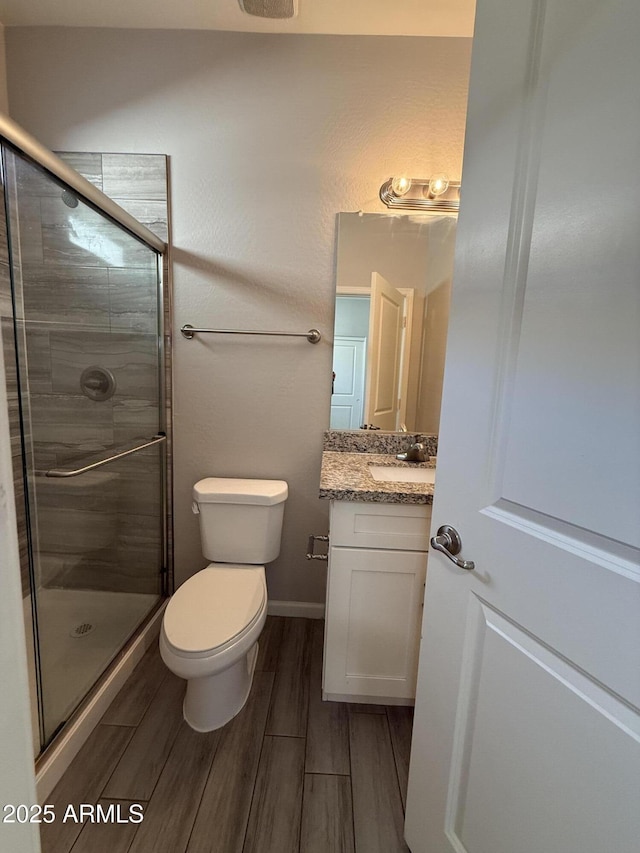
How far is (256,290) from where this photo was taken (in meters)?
1.72

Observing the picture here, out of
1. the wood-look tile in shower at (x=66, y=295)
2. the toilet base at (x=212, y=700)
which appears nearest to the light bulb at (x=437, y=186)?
the wood-look tile in shower at (x=66, y=295)

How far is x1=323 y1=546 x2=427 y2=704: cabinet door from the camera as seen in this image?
1277mm

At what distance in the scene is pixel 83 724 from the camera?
124 centimetres

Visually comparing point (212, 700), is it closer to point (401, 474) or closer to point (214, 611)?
point (214, 611)

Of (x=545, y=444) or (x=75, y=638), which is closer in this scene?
(x=545, y=444)

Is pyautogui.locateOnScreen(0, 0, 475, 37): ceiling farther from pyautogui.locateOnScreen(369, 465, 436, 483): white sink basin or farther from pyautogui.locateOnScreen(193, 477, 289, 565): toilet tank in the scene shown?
pyautogui.locateOnScreen(193, 477, 289, 565): toilet tank

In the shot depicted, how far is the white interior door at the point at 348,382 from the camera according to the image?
173 centimetres

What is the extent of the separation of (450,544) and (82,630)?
1.46 metres

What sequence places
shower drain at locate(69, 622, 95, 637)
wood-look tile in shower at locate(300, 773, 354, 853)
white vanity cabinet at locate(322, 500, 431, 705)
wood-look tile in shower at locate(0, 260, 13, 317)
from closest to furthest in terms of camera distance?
wood-look tile in shower at locate(300, 773, 354, 853) → wood-look tile in shower at locate(0, 260, 13, 317) → white vanity cabinet at locate(322, 500, 431, 705) → shower drain at locate(69, 622, 95, 637)

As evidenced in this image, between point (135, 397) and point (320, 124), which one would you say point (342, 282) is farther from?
point (135, 397)

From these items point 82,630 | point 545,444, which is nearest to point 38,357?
point 82,630

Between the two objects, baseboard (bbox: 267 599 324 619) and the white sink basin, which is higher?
the white sink basin

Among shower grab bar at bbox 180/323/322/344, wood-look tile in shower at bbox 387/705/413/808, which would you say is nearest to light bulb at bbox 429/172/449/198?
shower grab bar at bbox 180/323/322/344

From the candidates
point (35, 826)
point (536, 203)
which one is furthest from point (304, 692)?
point (536, 203)
